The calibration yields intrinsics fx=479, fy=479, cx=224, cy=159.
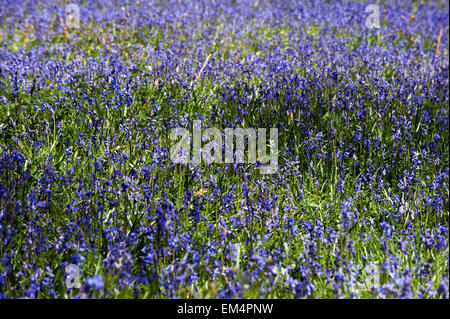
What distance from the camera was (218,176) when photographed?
340cm

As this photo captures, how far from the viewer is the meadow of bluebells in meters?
2.46

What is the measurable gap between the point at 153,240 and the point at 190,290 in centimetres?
36

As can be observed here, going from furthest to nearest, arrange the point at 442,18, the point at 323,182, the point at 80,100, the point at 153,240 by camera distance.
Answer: the point at 442,18, the point at 80,100, the point at 323,182, the point at 153,240

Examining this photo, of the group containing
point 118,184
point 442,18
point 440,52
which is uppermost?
point 442,18

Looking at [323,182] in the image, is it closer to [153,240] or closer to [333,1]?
[153,240]

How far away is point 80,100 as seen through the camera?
158 inches

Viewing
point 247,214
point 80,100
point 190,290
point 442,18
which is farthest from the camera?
point 442,18

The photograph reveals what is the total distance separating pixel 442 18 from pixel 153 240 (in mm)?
7948

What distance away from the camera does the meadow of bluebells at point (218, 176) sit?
8.07 ft
